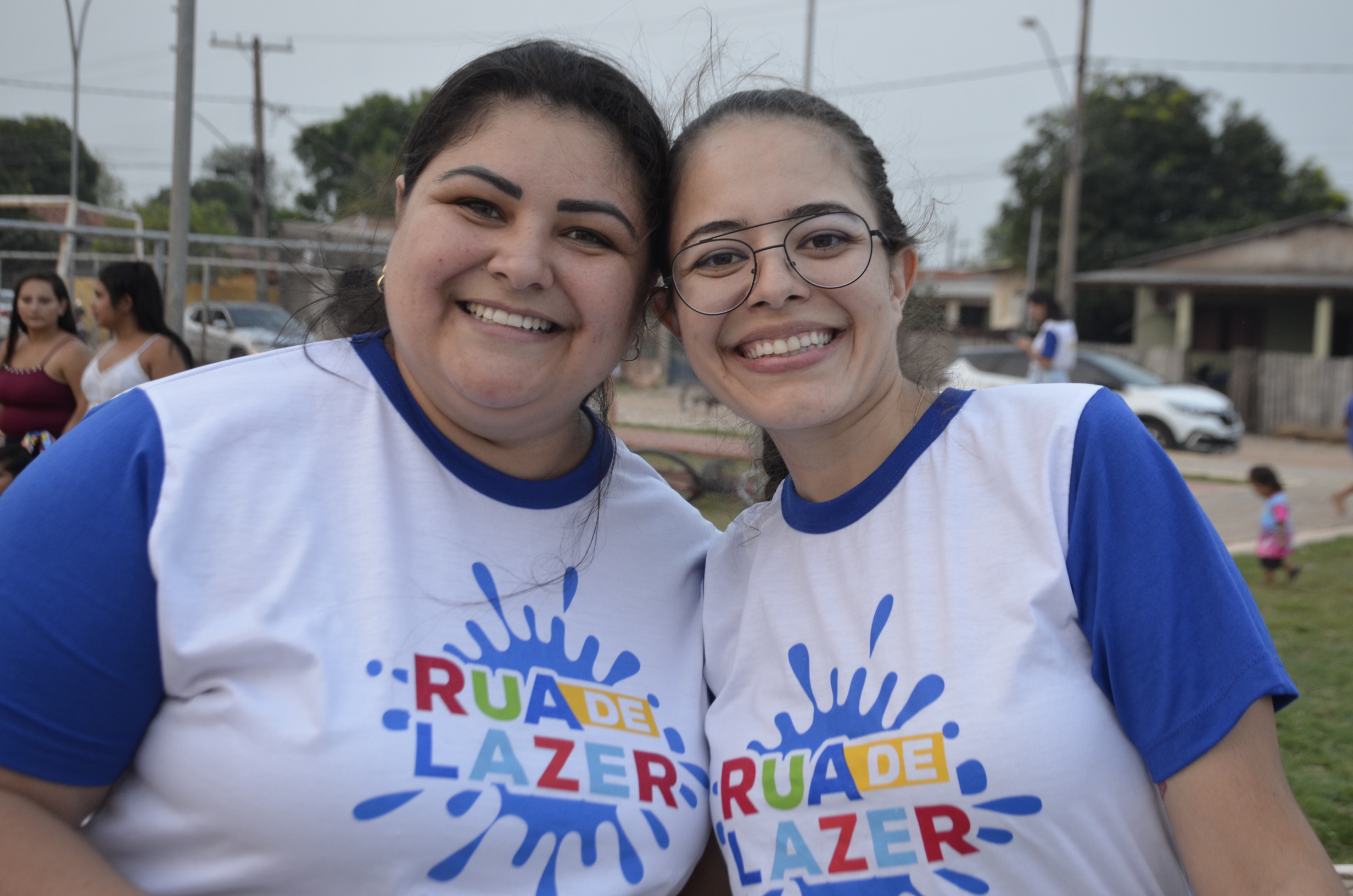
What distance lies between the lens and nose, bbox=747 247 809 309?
69.8 inches

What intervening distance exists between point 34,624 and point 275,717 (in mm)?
328

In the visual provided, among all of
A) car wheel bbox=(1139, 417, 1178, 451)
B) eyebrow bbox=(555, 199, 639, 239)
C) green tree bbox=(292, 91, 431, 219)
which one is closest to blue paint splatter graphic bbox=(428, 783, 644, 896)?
eyebrow bbox=(555, 199, 639, 239)

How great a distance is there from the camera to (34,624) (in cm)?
136

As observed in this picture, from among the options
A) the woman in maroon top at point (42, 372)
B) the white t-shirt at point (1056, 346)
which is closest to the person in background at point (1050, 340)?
the white t-shirt at point (1056, 346)

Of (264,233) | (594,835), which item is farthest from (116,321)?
(264,233)

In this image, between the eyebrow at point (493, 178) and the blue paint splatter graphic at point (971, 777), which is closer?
the blue paint splatter graphic at point (971, 777)

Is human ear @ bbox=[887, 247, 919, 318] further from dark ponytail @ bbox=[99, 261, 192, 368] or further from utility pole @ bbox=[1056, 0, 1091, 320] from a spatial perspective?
utility pole @ bbox=[1056, 0, 1091, 320]

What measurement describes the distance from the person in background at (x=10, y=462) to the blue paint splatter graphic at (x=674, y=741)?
4.96 m

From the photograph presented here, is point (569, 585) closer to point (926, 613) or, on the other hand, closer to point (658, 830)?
point (658, 830)

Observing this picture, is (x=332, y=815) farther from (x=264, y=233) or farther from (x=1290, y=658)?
(x=264, y=233)

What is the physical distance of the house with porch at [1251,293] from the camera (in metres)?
26.0

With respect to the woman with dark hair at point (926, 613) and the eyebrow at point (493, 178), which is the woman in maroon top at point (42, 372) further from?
the woman with dark hair at point (926, 613)

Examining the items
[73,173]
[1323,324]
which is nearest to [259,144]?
[73,173]

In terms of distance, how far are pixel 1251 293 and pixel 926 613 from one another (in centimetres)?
2950
